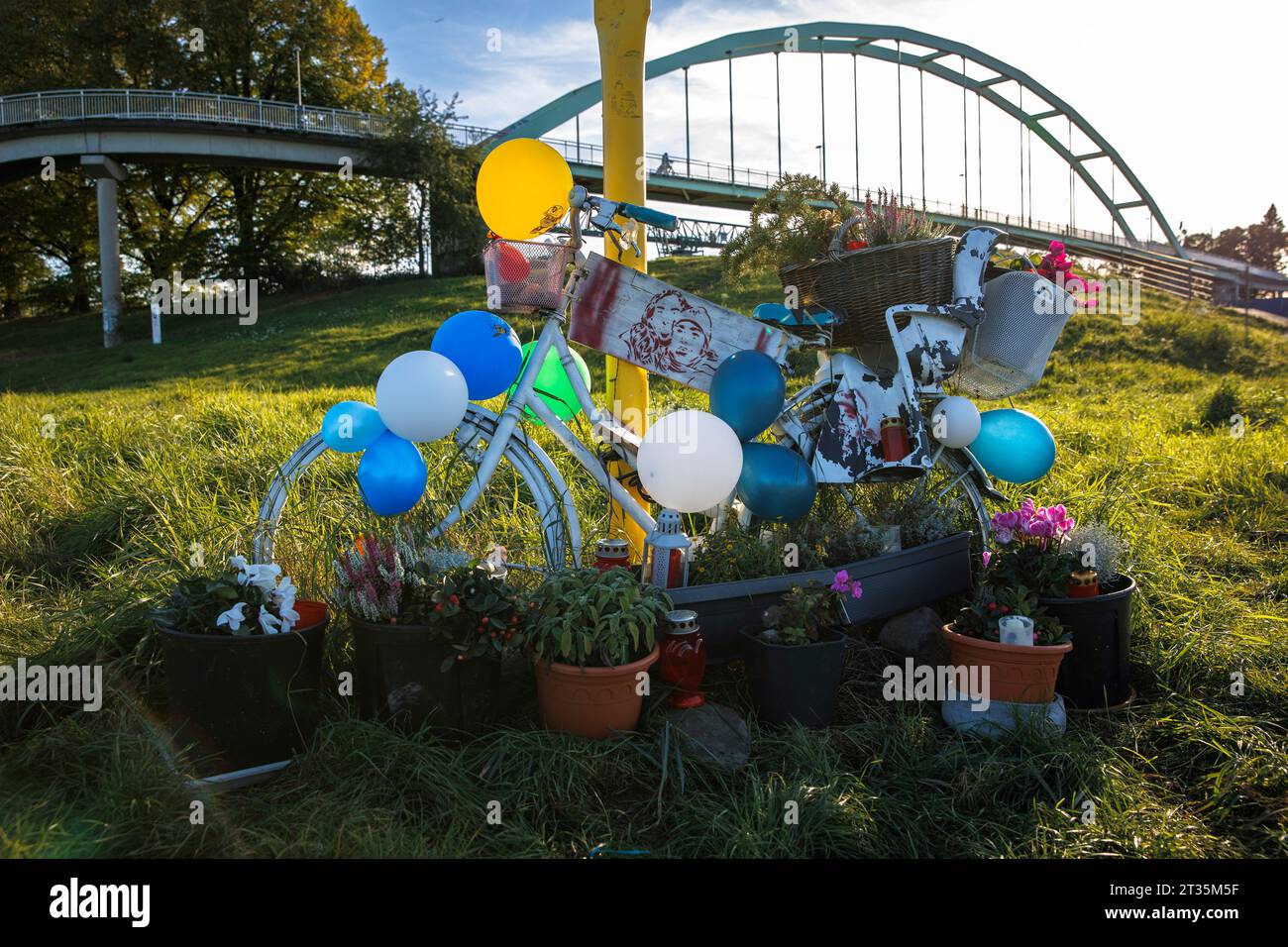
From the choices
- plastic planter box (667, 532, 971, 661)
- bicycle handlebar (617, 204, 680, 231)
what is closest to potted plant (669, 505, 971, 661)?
plastic planter box (667, 532, 971, 661)

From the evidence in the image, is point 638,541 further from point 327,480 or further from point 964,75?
point 964,75

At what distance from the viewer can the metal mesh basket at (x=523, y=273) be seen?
273 centimetres

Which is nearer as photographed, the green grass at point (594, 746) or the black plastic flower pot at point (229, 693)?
the green grass at point (594, 746)

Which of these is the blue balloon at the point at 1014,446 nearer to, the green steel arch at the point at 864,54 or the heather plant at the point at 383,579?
the heather plant at the point at 383,579

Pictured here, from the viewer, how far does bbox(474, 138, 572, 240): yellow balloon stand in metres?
2.79

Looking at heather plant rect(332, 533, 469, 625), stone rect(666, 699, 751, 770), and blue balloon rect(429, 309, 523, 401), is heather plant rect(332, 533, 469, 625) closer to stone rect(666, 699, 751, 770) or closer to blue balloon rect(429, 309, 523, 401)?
blue balloon rect(429, 309, 523, 401)

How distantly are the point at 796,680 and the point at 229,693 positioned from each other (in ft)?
5.38

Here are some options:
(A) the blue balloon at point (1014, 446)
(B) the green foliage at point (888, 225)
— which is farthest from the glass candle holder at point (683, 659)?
(B) the green foliage at point (888, 225)

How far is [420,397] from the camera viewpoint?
8.09 ft

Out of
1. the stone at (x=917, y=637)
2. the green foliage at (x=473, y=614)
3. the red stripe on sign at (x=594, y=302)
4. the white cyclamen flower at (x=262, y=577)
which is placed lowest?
the stone at (x=917, y=637)

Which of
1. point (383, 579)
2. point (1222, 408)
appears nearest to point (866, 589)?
point (383, 579)

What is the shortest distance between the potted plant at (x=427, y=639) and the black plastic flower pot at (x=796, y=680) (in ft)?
2.57

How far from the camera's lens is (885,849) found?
207 centimetres
